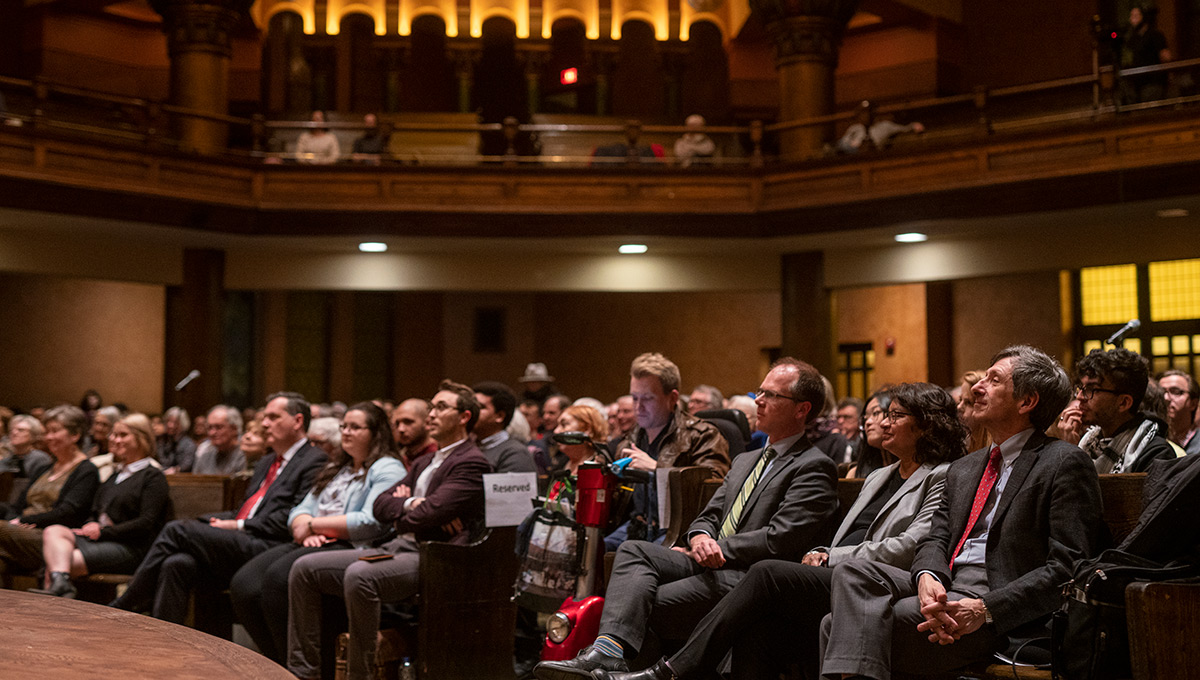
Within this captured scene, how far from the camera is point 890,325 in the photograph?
602 inches

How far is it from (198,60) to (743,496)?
10382 mm

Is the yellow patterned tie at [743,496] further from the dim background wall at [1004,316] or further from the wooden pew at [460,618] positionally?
the dim background wall at [1004,316]

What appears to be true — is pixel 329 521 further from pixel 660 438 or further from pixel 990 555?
pixel 990 555

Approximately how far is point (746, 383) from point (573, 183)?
6224 mm

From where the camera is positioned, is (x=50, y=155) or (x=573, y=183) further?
(x=573, y=183)

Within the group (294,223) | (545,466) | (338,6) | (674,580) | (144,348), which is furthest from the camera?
(144,348)

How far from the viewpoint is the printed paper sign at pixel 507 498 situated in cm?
467

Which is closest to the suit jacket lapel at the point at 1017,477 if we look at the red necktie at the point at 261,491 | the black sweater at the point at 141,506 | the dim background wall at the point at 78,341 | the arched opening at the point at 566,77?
the red necktie at the point at 261,491

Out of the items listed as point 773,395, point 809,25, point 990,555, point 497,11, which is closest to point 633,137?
point 809,25

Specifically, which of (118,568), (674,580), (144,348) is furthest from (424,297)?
(674,580)

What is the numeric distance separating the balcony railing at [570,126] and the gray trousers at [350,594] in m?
7.15

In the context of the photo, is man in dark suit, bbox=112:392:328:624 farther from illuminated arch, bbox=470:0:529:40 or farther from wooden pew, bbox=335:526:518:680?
illuminated arch, bbox=470:0:529:40

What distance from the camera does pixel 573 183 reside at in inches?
454

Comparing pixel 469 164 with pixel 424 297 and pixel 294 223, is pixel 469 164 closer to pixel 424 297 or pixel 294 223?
pixel 294 223
